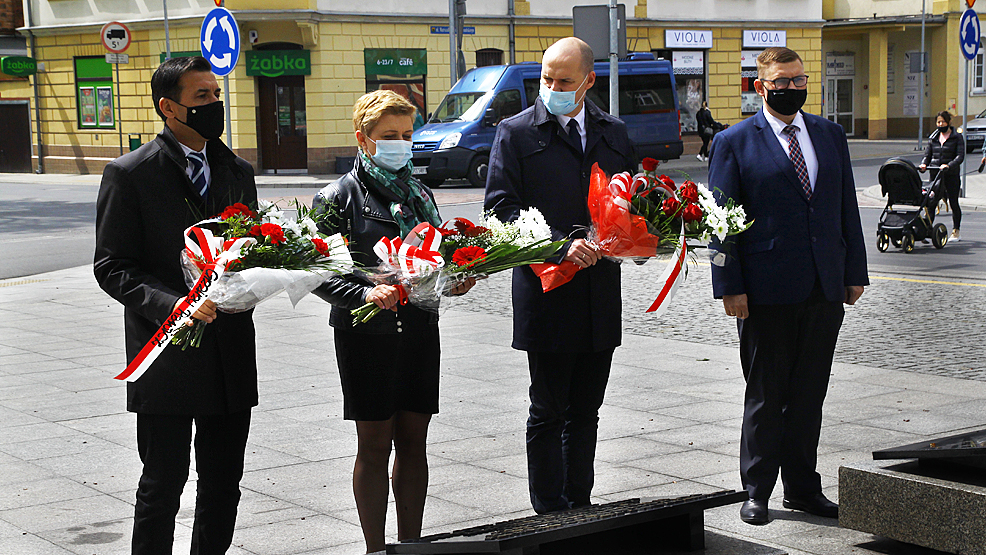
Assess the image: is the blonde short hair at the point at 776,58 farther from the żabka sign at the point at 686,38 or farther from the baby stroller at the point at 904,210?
the żabka sign at the point at 686,38

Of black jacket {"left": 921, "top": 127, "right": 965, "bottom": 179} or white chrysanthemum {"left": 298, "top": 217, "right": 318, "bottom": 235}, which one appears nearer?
white chrysanthemum {"left": 298, "top": 217, "right": 318, "bottom": 235}

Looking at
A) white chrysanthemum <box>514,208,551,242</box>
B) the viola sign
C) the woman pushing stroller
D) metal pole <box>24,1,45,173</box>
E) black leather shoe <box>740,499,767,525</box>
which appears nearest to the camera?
white chrysanthemum <box>514,208,551,242</box>

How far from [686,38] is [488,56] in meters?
7.23

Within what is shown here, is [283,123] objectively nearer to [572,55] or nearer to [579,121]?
[579,121]

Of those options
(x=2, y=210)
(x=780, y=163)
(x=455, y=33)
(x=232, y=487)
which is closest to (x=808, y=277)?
(x=780, y=163)

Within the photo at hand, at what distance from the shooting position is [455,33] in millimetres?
30984

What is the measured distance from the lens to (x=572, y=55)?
15.4 ft

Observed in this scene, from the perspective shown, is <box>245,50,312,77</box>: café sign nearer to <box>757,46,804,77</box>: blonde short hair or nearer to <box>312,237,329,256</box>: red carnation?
<box>757,46,804,77</box>: blonde short hair

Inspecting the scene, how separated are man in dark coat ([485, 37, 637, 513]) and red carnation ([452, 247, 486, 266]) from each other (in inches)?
29.4

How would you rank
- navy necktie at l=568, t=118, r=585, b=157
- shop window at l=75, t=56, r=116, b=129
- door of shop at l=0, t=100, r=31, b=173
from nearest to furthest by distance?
navy necktie at l=568, t=118, r=585, b=157
shop window at l=75, t=56, r=116, b=129
door of shop at l=0, t=100, r=31, b=173

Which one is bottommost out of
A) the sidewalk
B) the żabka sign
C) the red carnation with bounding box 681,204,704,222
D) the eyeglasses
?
the sidewalk

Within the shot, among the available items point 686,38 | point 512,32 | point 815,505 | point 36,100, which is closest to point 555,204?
point 815,505

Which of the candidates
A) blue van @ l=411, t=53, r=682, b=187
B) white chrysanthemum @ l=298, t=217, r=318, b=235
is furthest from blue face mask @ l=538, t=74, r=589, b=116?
blue van @ l=411, t=53, r=682, b=187

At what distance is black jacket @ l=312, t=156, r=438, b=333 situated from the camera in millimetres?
4148
